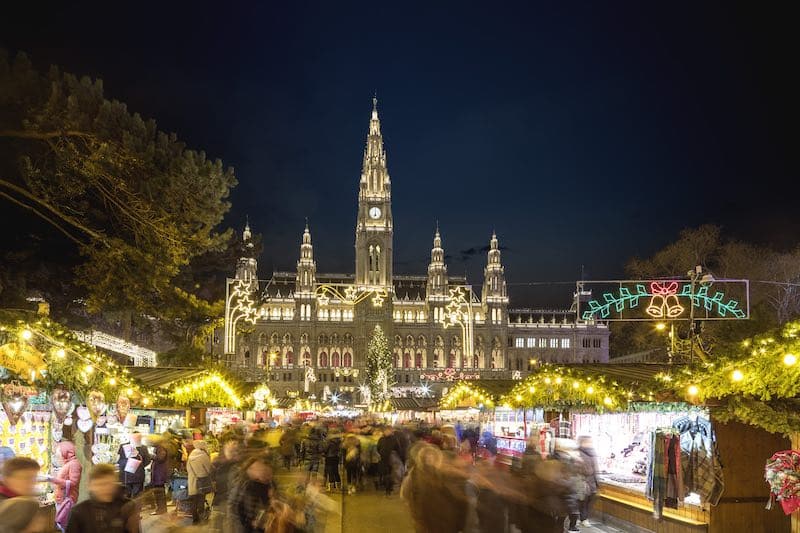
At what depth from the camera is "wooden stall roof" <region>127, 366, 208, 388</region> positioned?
13.9m

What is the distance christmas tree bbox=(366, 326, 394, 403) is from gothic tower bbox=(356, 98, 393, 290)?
900 centimetres

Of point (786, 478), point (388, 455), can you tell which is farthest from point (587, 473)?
point (388, 455)

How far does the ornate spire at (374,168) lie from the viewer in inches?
3930

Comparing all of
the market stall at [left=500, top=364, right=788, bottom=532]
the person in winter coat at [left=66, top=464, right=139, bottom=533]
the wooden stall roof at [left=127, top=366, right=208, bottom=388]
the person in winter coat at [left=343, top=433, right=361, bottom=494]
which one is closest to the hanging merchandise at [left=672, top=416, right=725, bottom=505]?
the market stall at [left=500, top=364, right=788, bottom=532]

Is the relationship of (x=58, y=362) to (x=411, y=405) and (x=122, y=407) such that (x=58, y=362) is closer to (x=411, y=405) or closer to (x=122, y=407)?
(x=122, y=407)

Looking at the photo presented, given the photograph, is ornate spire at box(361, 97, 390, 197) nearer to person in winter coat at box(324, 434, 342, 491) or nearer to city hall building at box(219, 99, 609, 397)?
city hall building at box(219, 99, 609, 397)

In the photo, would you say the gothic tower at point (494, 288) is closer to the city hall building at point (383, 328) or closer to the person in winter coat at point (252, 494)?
the city hall building at point (383, 328)

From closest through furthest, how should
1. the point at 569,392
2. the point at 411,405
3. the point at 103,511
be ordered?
the point at 103,511, the point at 569,392, the point at 411,405

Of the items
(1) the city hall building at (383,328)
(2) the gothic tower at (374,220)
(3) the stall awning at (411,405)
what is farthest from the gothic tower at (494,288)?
(3) the stall awning at (411,405)

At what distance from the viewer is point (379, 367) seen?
85.4 m

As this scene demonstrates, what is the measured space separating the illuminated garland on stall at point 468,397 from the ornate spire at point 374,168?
68.4m

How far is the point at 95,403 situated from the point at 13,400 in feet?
4.97

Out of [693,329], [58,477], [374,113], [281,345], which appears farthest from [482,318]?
[58,477]

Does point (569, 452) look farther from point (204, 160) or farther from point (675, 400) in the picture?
point (204, 160)
